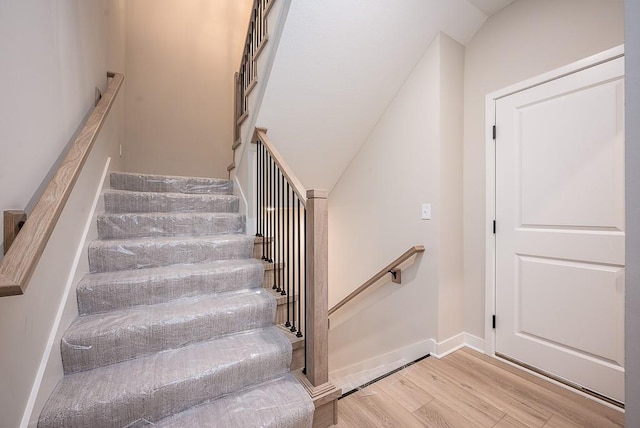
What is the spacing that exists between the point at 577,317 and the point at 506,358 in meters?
0.56

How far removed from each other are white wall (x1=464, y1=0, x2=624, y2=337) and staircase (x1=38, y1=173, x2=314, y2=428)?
1.62m

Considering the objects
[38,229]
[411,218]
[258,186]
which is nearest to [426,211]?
[411,218]

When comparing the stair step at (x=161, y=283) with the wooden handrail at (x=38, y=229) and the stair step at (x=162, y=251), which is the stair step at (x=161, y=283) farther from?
the wooden handrail at (x=38, y=229)

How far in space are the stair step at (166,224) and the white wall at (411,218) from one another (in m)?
1.31

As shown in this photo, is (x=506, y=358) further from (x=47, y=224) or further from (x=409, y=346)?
(x=47, y=224)

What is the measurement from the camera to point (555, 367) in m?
1.79

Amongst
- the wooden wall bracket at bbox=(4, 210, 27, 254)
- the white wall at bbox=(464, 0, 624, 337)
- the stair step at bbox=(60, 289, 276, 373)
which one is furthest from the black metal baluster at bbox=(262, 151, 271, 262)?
the white wall at bbox=(464, 0, 624, 337)

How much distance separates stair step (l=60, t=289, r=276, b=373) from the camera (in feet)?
4.30

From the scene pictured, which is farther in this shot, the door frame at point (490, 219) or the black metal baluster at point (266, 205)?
the black metal baluster at point (266, 205)

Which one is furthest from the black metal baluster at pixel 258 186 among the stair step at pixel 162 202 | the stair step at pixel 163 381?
the stair step at pixel 163 381

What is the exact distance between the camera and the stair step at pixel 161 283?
5.05 ft

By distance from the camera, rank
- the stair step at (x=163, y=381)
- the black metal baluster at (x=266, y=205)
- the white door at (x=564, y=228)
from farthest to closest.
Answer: the black metal baluster at (x=266, y=205) → the white door at (x=564, y=228) → the stair step at (x=163, y=381)

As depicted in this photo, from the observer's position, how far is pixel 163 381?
1.25m

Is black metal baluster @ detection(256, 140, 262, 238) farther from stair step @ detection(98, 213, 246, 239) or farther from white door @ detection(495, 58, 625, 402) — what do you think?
white door @ detection(495, 58, 625, 402)
